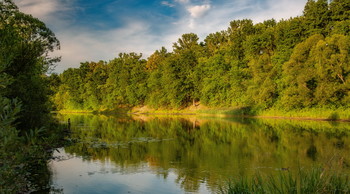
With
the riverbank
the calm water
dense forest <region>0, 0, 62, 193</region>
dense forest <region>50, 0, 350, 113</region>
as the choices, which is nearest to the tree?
dense forest <region>0, 0, 62, 193</region>

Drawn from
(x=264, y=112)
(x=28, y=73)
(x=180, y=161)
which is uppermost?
(x=28, y=73)

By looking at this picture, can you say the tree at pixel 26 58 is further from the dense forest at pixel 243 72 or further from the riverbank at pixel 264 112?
the riverbank at pixel 264 112

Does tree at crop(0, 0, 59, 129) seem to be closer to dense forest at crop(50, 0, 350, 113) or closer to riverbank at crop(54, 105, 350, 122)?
dense forest at crop(50, 0, 350, 113)

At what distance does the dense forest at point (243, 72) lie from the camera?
4475cm

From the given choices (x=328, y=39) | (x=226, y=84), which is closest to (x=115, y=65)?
(x=226, y=84)

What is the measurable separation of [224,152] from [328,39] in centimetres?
3276

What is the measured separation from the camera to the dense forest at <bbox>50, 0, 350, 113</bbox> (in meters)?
44.8

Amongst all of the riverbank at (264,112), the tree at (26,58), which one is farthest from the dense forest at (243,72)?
the tree at (26,58)

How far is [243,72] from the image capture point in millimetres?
66812

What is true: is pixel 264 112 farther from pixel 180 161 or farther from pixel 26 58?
pixel 26 58

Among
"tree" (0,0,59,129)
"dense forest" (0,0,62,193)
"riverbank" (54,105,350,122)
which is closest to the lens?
"dense forest" (0,0,62,193)

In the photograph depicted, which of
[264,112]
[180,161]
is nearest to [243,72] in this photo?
[264,112]

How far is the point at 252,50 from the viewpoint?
65.1 meters

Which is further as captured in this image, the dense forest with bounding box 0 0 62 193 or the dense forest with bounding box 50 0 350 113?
the dense forest with bounding box 50 0 350 113
